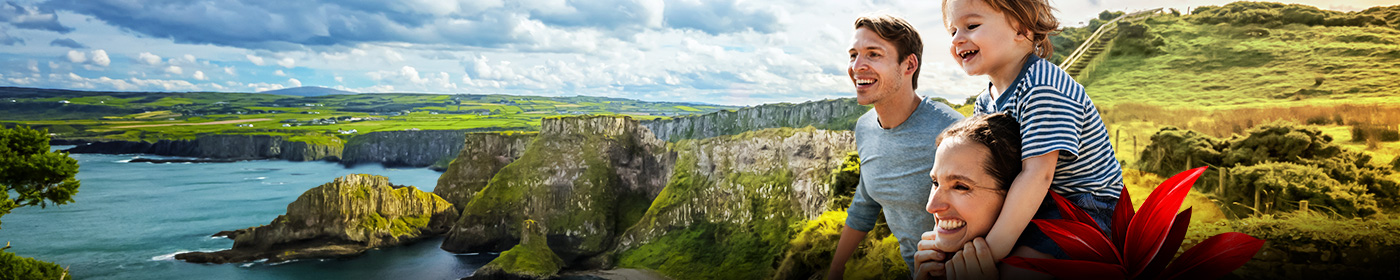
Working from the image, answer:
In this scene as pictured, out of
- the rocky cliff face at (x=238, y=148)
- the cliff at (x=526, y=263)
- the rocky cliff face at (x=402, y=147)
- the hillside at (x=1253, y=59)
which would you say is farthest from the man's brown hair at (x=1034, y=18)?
the rocky cliff face at (x=238, y=148)

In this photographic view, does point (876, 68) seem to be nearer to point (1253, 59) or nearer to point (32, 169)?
point (32, 169)

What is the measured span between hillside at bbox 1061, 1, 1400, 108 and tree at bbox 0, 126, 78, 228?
23693mm

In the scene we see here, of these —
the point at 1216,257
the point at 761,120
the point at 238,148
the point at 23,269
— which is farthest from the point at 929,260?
the point at 238,148

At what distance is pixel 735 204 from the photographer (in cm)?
3606

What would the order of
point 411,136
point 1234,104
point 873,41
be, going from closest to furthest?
point 873,41 < point 1234,104 < point 411,136

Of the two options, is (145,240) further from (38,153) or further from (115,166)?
(38,153)

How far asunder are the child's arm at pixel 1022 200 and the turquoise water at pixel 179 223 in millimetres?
42418

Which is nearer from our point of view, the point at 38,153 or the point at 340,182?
the point at 38,153

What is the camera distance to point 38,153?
42.4 ft

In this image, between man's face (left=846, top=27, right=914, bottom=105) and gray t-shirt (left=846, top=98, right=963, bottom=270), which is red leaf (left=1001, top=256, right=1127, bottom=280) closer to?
gray t-shirt (left=846, top=98, right=963, bottom=270)

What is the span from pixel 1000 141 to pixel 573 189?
48093 millimetres

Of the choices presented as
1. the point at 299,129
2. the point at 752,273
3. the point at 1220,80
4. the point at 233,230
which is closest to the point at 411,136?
the point at 299,129

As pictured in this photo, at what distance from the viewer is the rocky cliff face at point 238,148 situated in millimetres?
62094

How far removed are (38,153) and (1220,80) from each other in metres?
27.7
